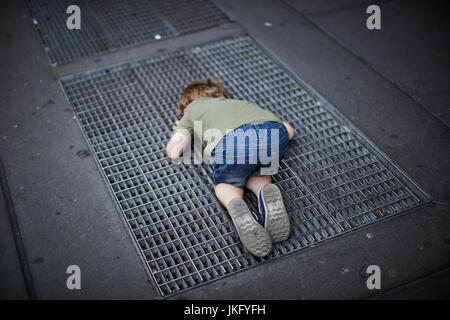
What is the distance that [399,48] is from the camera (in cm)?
367

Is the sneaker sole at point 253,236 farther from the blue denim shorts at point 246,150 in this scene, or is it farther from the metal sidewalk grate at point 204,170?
the blue denim shorts at point 246,150

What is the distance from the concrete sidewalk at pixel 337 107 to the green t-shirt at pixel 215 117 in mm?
669

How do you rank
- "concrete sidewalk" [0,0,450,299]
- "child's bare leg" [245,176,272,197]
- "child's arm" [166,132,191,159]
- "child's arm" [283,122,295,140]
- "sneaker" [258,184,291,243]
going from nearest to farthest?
"concrete sidewalk" [0,0,450,299]
"sneaker" [258,184,291,243]
"child's bare leg" [245,176,272,197]
"child's arm" [166,132,191,159]
"child's arm" [283,122,295,140]

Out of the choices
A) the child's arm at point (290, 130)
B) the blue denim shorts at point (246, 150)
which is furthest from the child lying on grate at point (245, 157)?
the child's arm at point (290, 130)

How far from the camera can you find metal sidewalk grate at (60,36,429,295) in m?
2.32

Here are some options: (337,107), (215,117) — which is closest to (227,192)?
(215,117)

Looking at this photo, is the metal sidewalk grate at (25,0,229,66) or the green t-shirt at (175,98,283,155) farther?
the metal sidewalk grate at (25,0,229,66)

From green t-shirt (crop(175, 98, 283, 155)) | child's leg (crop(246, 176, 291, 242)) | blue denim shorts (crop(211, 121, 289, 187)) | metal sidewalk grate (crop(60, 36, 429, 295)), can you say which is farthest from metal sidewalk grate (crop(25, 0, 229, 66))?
child's leg (crop(246, 176, 291, 242))

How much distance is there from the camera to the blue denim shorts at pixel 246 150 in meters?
2.29

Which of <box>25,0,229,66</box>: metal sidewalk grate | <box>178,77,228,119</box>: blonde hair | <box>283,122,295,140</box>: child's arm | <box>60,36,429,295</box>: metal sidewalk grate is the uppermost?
<box>178,77,228,119</box>: blonde hair

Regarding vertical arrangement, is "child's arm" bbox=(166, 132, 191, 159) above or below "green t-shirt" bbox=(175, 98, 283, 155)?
below

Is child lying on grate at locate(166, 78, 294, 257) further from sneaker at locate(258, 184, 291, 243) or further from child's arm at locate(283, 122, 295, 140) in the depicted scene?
child's arm at locate(283, 122, 295, 140)

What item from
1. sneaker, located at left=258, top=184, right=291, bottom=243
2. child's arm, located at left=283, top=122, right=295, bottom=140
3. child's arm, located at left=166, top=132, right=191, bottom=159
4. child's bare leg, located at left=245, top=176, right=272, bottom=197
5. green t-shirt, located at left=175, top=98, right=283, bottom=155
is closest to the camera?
sneaker, located at left=258, top=184, right=291, bottom=243
